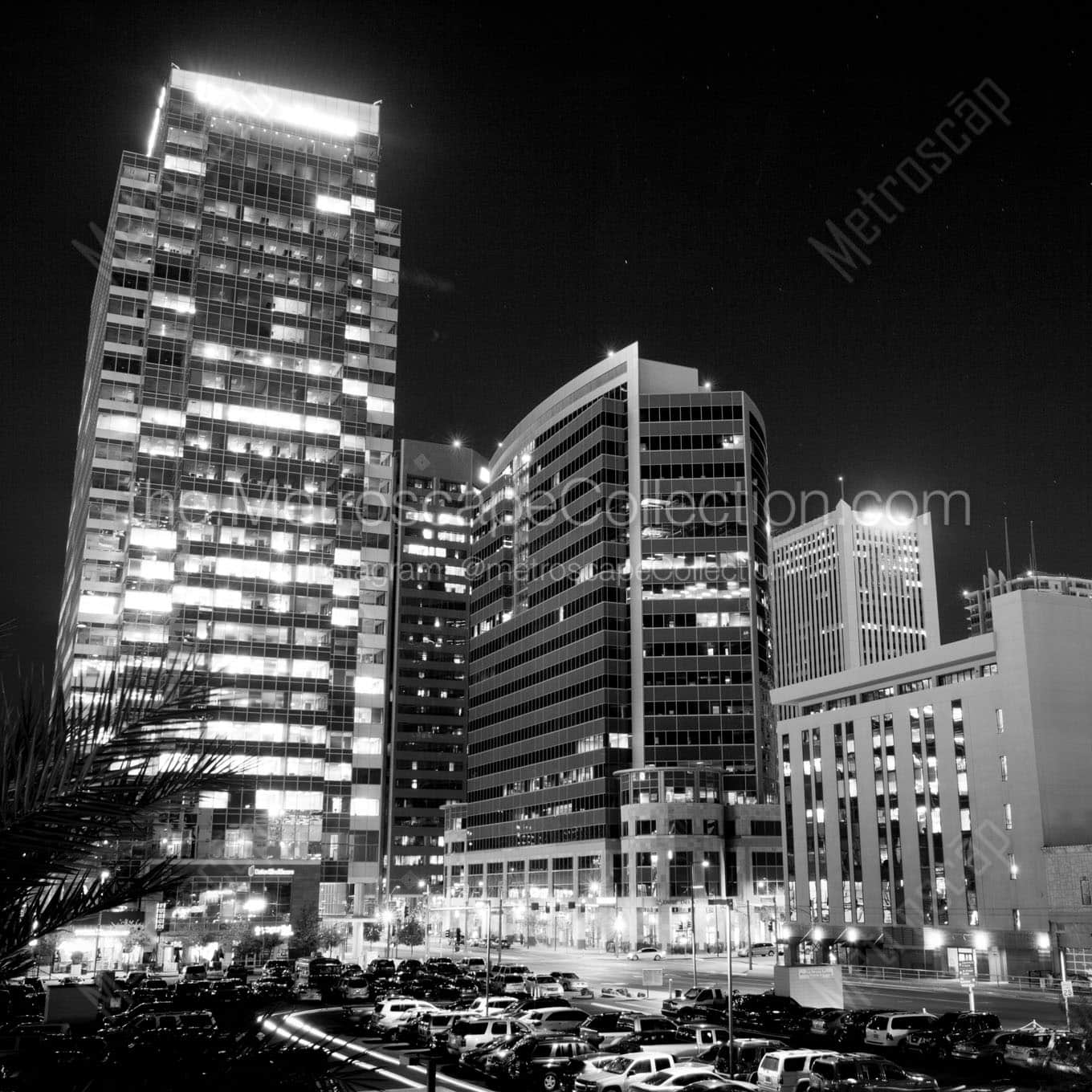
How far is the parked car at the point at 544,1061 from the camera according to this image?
4062cm

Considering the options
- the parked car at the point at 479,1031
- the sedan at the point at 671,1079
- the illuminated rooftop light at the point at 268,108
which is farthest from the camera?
the illuminated rooftop light at the point at 268,108

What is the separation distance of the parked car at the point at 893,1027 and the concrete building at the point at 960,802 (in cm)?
4523

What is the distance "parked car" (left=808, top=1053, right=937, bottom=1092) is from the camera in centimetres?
3556

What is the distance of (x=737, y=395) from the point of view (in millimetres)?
170125

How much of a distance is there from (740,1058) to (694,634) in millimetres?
121177

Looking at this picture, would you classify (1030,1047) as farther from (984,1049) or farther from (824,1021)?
(824,1021)

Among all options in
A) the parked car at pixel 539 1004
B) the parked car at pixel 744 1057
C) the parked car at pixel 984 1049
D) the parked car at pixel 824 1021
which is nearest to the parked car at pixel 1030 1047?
the parked car at pixel 984 1049

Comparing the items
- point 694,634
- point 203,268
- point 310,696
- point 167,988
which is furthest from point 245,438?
point 167,988

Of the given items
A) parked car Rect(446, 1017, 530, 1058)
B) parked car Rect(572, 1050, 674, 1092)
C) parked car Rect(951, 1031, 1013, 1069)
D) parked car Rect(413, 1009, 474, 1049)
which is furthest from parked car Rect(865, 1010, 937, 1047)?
parked car Rect(413, 1009, 474, 1049)

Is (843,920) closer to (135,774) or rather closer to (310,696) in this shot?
(310,696)

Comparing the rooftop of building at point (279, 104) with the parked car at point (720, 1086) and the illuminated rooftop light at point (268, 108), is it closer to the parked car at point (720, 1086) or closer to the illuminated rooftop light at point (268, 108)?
the illuminated rooftop light at point (268, 108)

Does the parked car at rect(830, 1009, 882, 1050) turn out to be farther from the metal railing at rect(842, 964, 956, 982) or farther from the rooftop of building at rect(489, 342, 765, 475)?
the rooftop of building at rect(489, 342, 765, 475)

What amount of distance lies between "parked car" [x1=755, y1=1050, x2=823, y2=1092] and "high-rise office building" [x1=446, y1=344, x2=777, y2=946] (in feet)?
348

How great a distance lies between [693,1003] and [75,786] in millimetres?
64475
